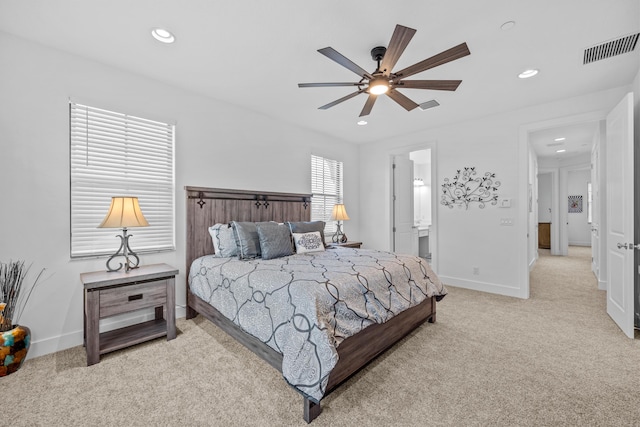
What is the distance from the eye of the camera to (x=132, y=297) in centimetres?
245

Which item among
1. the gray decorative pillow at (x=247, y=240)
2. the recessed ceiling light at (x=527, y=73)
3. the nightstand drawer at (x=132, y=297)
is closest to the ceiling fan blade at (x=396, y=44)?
the recessed ceiling light at (x=527, y=73)

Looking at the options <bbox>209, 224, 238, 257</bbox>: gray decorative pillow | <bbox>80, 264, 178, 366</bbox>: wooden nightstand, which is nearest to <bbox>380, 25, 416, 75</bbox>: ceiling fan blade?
<bbox>209, 224, 238, 257</bbox>: gray decorative pillow

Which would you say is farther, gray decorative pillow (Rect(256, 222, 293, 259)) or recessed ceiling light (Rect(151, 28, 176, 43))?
gray decorative pillow (Rect(256, 222, 293, 259))

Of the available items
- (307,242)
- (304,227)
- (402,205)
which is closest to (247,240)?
(307,242)

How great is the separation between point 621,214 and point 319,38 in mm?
3403

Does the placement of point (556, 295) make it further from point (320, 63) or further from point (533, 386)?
point (320, 63)

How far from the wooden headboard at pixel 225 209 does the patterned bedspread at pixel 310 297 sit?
1.21ft

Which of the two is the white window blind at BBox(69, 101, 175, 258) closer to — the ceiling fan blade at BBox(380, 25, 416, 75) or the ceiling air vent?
the ceiling fan blade at BBox(380, 25, 416, 75)

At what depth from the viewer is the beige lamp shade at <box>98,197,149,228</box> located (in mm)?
2395

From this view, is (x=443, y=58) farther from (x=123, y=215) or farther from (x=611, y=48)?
(x=123, y=215)

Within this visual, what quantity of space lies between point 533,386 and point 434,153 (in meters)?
3.63

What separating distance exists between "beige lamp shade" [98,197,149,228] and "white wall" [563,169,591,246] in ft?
36.2

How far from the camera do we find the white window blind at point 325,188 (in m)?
4.99

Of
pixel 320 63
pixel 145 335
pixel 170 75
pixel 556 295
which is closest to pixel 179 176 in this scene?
pixel 170 75
